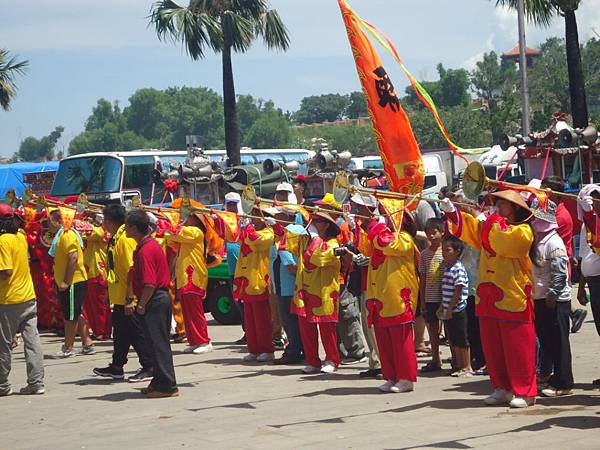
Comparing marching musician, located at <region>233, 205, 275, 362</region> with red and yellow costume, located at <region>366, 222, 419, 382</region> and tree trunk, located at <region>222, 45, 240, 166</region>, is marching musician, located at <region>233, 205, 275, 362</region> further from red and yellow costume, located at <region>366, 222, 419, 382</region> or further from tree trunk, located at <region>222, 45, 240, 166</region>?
tree trunk, located at <region>222, 45, 240, 166</region>

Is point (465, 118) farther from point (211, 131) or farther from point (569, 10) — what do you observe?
point (211, 131)

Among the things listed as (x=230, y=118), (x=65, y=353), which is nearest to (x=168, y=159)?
(x=230, y=118)

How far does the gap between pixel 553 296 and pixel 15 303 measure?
197 inches

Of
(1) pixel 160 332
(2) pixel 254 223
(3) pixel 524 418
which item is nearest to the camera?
(3) pixel 524 418

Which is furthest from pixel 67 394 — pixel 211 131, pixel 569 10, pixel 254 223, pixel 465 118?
pixel 211 131

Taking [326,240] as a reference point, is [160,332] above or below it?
below

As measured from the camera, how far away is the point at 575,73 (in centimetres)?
2306

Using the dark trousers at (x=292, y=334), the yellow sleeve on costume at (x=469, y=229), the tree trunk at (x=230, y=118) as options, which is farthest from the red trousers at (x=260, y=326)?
the tree trunk at (x=230, y=118)

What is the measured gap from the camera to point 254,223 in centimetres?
1237

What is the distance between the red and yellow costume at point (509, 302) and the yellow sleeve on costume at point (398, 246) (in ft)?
3.03

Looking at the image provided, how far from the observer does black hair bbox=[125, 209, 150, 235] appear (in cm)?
1004

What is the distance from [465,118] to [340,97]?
68211 mm

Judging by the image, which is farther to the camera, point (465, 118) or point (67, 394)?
point (465, 118)

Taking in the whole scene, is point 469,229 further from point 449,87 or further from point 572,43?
point 449,87
